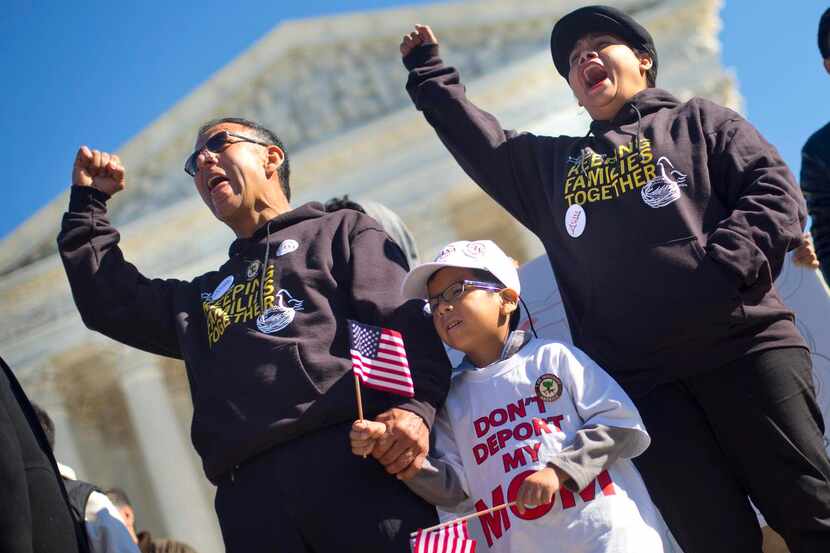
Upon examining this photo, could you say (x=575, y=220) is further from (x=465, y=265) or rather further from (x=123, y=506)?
(x=123, y=506)

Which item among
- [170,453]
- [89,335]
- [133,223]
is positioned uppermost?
[133,223]

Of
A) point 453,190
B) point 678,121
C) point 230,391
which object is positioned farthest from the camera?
point 453,190

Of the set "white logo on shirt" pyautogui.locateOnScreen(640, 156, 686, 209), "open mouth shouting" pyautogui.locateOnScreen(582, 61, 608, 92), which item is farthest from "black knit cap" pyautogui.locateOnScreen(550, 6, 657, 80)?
"white logo on shirt" pyautogui.locateOnScreen(640, 156, 686, 209)

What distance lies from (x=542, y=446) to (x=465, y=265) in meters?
0.69

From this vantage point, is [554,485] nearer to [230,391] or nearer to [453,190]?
[230,391]

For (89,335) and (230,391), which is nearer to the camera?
(230,391)

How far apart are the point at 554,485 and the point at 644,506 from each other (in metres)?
0.38

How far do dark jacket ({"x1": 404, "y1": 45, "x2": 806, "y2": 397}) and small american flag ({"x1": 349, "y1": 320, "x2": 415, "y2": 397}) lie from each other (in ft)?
2.32

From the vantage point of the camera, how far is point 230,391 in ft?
12.5

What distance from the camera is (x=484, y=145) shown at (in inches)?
176

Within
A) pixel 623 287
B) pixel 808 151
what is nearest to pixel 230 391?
pixel 623 287

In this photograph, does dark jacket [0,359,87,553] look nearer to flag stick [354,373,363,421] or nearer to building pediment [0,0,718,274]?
flag stick [354,373,363,421]

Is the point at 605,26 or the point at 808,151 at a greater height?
the point at 605,26

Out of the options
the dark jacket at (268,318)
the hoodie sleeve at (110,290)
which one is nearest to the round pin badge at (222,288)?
the dark jacket at (268,318)
